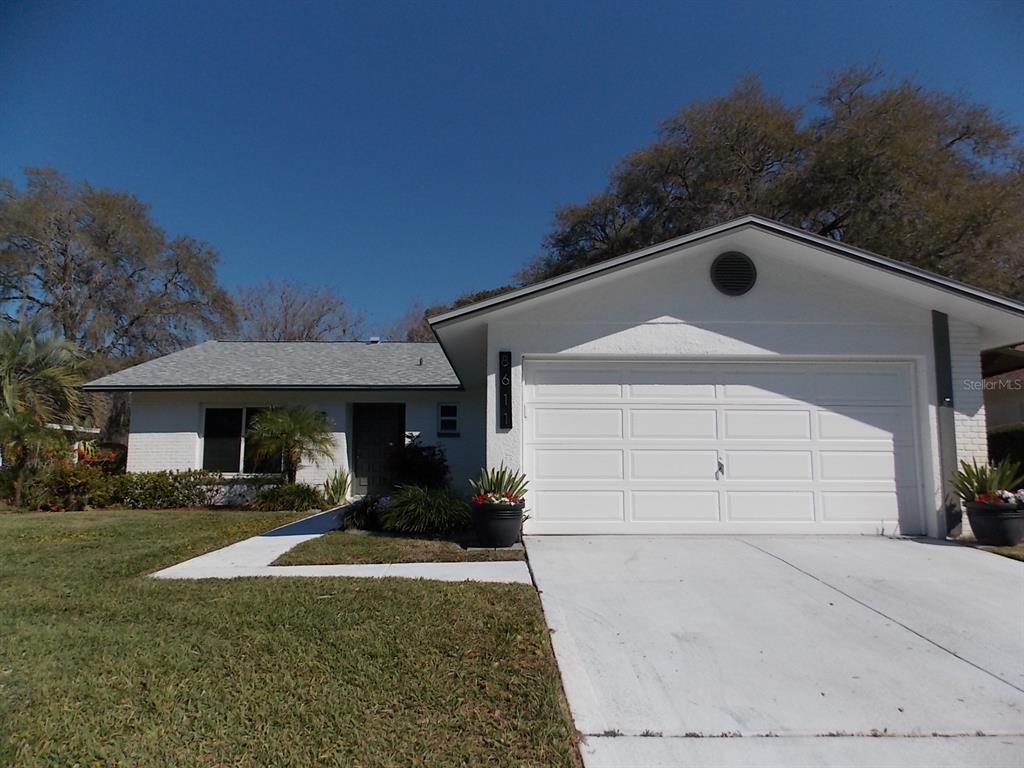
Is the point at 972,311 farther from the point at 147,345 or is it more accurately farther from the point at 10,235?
the point at 10,235

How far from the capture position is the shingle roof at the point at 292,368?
14.0 m

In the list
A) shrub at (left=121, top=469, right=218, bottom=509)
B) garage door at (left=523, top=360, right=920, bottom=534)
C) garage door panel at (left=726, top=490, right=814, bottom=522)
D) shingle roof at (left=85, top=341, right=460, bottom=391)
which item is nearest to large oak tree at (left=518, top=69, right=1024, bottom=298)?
shingle roof at (left=85, top=341, right=460, bottom=391)

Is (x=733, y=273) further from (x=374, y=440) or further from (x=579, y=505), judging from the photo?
(x=374, y=440)

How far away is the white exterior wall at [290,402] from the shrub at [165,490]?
1.48ft

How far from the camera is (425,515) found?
8586 mm

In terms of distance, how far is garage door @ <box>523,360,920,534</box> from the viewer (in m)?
8.53

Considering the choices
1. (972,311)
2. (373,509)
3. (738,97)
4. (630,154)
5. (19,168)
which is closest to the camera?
(972,311)

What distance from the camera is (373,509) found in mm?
9414

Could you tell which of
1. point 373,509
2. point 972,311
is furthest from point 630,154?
point 373,509

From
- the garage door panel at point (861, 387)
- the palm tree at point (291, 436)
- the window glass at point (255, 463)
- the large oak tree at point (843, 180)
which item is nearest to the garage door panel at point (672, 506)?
the garage door panel at point (861, 387)

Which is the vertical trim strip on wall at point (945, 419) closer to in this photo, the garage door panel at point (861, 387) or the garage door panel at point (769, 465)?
the garage door panel at point (861, 387)

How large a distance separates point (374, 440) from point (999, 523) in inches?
476

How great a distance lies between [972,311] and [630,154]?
20.1 m

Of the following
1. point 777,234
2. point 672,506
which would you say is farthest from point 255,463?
point 777,234
